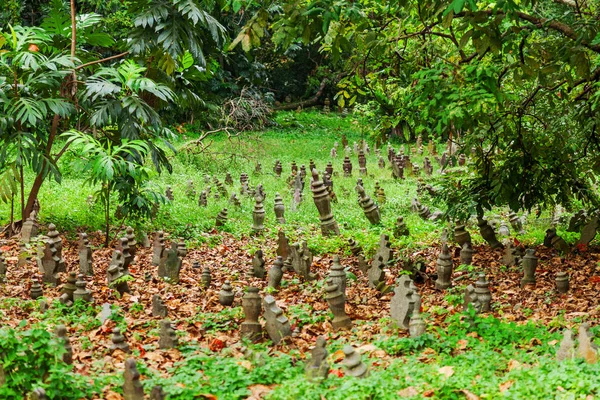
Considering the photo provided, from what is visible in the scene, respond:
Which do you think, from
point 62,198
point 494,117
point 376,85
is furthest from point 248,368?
point 62,198

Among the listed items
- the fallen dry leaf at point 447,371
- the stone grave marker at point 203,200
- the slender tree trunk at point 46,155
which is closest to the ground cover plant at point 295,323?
the fallen dry leaf at point 447,371

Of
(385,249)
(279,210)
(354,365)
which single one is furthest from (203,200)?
(354,365)

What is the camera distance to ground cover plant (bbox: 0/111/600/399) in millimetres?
4660

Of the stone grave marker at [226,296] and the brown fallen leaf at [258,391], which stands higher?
the stone grave marker at [226,296]

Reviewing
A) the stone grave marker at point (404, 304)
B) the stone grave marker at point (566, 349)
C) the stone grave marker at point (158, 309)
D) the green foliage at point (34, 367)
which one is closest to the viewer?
the green foliage at point (34, 367)

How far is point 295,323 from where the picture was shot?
6.56 metres

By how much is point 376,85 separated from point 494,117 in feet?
6.12

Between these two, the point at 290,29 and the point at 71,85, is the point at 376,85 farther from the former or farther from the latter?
the point at 71,85

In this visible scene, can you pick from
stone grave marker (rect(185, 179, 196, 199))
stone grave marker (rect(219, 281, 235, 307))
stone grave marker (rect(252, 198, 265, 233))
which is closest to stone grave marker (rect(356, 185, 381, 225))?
stone grave marker (rect(252, 198, 265, 233))

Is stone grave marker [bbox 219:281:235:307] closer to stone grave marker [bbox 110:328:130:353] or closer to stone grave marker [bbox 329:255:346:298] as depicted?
stone grave marker [bbox 329:255:346:298]

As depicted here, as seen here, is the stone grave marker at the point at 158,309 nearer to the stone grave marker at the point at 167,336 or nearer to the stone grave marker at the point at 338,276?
the stone grave marker at the point at 167,336

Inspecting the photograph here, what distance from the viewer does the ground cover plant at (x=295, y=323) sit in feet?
15.3

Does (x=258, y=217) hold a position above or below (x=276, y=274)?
above

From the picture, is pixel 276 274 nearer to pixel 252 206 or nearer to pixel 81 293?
pixel 81 293
